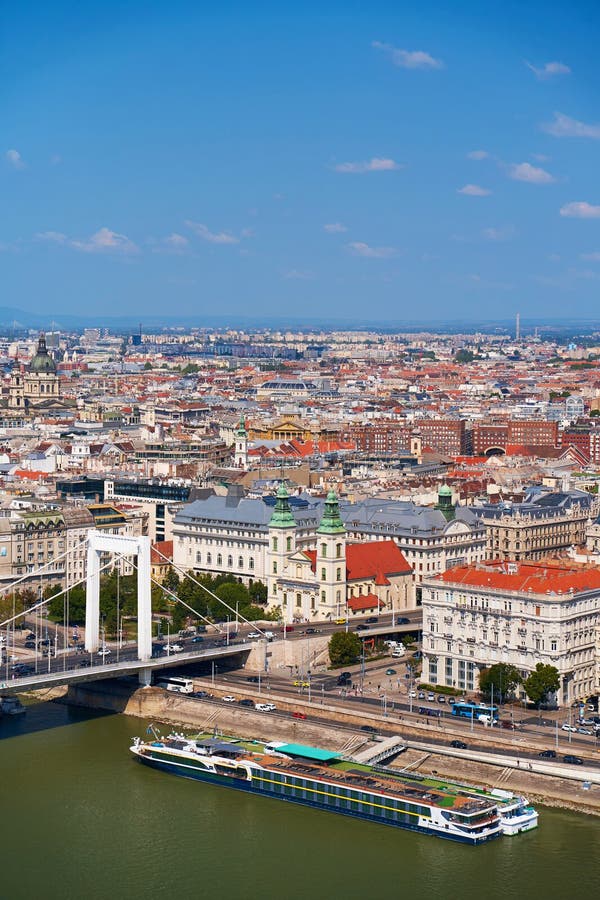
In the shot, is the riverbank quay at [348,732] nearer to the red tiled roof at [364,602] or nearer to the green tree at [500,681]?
the green tree at [500,681]

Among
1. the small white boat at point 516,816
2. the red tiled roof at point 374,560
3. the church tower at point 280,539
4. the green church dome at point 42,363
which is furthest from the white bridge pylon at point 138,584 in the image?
the green church dome at point 42,363

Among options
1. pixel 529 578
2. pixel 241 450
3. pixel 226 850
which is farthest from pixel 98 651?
pixel 241 450

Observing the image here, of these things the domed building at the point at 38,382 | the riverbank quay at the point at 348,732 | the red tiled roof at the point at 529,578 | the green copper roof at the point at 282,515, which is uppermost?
the domed building at the point at 38,382

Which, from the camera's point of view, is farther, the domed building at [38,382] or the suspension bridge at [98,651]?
the domed building at [38,382]

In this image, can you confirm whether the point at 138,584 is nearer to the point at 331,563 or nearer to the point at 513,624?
the point at 331,563

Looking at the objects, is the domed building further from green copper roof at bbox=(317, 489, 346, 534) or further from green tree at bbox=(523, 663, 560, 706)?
green tree at bbox=(523, 663, 560, 706)

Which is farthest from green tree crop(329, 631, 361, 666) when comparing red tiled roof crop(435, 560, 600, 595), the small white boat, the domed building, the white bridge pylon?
the domed building

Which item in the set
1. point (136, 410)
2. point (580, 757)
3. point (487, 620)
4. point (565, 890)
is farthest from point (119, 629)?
point (136, 410)
